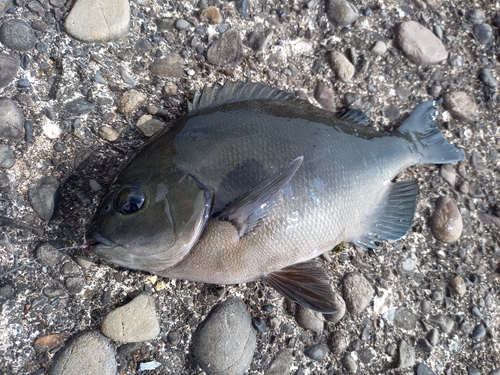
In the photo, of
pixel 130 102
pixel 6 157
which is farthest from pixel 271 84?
pixel 6 157

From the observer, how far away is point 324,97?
280 cm

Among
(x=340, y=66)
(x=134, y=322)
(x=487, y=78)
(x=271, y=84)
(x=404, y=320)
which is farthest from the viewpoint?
(x=487, y=78)

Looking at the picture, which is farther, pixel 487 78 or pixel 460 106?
pixel 487 78

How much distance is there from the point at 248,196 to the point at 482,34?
2.65 meters

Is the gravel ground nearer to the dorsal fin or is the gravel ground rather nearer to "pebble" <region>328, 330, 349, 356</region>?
"pebble" <region>328, 330, 349, 356</region>

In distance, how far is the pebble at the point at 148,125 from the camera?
7.89 ft

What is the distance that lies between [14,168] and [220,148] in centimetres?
112

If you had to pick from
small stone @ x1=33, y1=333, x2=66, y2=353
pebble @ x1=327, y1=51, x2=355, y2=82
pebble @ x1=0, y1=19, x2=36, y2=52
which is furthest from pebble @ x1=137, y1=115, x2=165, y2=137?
pebble @ x1=327, y1=51, x2=355, y2=82

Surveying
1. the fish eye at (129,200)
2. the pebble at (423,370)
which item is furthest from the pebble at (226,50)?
the pebble at (423,370)

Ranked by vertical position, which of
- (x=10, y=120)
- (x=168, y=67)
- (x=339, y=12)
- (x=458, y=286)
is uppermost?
(x=339, y=12)

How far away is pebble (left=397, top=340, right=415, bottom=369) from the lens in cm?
250

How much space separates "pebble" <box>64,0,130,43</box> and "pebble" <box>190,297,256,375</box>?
5.61ft

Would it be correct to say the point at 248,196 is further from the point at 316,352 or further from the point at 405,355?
the point at 405,355

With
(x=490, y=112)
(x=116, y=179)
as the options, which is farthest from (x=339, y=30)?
(x=116, y=179)
